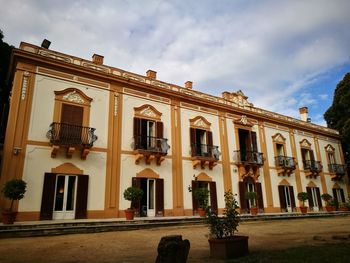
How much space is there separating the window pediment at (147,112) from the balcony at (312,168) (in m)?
13.7

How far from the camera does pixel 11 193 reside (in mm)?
10328

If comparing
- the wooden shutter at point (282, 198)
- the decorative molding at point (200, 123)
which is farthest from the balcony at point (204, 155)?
the wooden shutter at point (282, 198)

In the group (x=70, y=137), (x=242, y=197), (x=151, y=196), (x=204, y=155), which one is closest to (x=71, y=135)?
(x=70, y=137)

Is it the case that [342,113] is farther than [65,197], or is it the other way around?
[342,113]

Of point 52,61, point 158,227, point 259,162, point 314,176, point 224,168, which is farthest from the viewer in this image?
point 314,176

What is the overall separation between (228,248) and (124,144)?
9.81 m

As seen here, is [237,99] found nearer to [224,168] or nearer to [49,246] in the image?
[224,168]

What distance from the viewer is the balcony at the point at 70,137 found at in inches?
492

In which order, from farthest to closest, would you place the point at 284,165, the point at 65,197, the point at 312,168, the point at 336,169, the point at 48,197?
the point at 336,169
the point at 312,168
the point at 284,165
the point at 65,197
the point at 48,197

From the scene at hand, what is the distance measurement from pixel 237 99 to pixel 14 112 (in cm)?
1445

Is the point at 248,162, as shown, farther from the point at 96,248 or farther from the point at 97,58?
the point at 96,248

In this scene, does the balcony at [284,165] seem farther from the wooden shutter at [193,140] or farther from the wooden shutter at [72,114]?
the wooden shutter at [72,114]

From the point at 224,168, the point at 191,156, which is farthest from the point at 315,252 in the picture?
the point at 224,168

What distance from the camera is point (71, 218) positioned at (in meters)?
12.4
